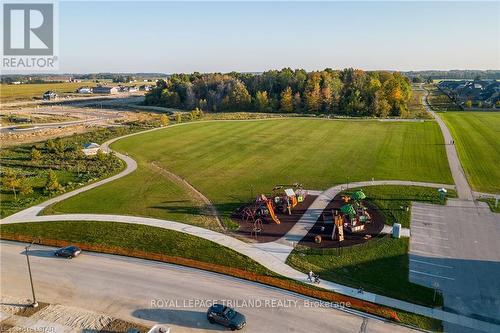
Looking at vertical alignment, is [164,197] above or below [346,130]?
below

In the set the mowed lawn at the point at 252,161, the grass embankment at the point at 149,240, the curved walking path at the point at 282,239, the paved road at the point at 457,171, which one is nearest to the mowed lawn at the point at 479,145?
the paved road at the point at 457,171

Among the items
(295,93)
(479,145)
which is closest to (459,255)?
(479,145)

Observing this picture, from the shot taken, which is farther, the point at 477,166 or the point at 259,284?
the point at 477,166

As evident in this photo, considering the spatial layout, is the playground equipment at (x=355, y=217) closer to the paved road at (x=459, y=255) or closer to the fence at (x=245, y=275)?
the paved road at (x=459, y=255)

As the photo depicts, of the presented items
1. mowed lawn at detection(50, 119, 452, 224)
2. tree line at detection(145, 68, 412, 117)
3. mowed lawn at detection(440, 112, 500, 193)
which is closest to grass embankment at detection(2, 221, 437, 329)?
mowed lawn at detection(50, 119, 452, 224)

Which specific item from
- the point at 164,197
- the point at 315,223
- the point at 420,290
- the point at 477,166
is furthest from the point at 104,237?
the point at 477,166

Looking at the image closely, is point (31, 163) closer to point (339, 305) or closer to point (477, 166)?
point (339, 305)
